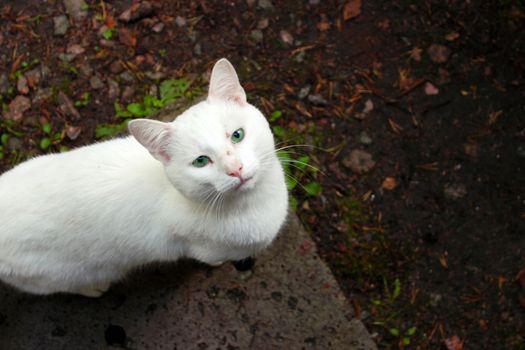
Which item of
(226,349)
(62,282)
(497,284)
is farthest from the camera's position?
(497,284)

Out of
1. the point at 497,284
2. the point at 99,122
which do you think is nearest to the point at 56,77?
the point at 99,122

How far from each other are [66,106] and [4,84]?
0.45 metres

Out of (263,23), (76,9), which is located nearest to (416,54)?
(263,23)

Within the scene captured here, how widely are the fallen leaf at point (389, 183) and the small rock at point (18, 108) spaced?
2315 millimetres

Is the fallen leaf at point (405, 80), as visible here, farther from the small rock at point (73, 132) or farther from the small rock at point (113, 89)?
the small rock at point (73, 132)

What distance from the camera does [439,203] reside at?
2.91 meters

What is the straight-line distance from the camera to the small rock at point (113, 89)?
10.2ft

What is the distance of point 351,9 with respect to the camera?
3188 millimetres

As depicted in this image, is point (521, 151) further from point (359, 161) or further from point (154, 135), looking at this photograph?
point (154, 135)

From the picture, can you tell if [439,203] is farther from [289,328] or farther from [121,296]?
[121,296]

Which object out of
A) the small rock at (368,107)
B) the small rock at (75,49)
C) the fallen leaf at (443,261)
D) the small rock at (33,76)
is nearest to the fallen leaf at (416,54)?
the small rock at (368,107)

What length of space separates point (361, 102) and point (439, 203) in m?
0.79

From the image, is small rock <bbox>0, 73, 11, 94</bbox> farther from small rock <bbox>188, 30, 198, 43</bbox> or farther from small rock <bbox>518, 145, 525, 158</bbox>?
small rock <bbox>518, 145, 525, 158</bbox>

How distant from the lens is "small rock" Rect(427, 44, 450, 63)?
3094mm
